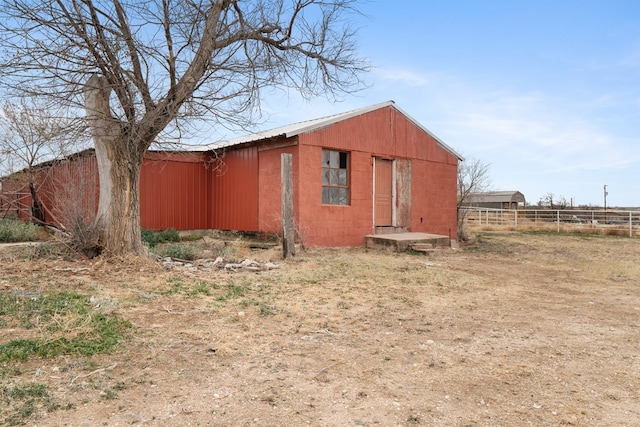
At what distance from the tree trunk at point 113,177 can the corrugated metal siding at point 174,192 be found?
4747 millimetres

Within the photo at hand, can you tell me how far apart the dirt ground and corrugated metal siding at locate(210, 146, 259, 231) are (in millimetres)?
4904

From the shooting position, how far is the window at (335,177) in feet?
37.7

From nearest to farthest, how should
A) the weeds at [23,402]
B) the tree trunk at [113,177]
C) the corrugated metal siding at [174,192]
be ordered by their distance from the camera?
the weeds at [23,402] < the tree trunk at [113,177] < the corrugated metal siding at [174,192]

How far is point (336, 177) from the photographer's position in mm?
11719

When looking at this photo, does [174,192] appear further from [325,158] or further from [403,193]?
[403,193]

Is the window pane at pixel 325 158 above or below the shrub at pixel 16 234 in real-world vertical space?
above

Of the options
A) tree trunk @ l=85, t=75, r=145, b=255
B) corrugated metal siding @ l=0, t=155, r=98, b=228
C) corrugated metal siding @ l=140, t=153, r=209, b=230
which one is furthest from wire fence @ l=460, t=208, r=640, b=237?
corrugated metal siding @ l=0, t=155, r=98, b=228

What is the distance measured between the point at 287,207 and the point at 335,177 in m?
2.81

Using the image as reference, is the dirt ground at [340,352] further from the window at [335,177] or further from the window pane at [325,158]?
the window pane at [325,158]

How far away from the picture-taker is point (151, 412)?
2.70 m

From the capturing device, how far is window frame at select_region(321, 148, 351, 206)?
1149 cm

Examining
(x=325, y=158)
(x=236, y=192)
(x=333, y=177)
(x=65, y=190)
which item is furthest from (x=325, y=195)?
(x=65, y=190)

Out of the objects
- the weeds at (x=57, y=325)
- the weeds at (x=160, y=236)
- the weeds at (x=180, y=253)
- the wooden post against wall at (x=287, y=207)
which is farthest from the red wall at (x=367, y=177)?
the weeds at (x=57, y=325)

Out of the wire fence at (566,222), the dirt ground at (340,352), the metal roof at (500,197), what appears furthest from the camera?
the metal roof at (500,197)
